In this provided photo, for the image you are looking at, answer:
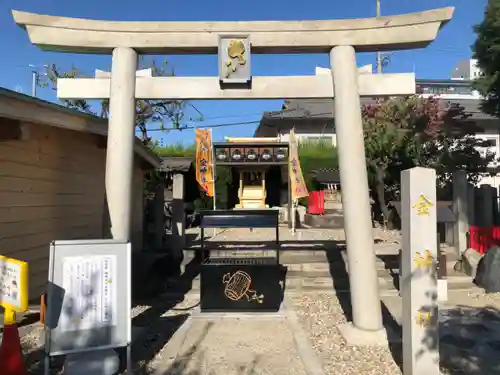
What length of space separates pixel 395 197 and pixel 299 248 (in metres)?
10.7

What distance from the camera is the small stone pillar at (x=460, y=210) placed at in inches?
438

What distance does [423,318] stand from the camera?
4.56m

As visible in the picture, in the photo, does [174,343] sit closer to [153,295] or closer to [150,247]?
[153,295]

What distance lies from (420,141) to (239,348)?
13.8m

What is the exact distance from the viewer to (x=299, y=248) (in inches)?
412

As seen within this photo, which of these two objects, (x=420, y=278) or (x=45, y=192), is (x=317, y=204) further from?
(x=420, y=278)

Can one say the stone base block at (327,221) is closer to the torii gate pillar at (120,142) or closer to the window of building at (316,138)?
the window of building at (316,138)

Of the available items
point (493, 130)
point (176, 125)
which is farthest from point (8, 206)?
point (493, 130)

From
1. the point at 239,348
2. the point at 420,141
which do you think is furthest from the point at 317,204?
the point at 239,348

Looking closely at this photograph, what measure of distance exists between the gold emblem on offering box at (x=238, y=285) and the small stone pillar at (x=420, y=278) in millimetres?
3057

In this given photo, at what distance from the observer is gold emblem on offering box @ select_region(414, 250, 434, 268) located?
4.59 meters

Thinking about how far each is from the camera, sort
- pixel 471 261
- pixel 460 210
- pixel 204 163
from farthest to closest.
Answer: pixel 204 163, pixel 460 210, pixel 471 261

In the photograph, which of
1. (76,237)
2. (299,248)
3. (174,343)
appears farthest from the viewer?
(299,248)

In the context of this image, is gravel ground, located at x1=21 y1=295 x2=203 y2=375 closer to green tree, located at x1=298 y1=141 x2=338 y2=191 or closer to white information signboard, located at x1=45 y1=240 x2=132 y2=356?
white information signboard, located at x1=45 y1=240 x2=132 y2=356
